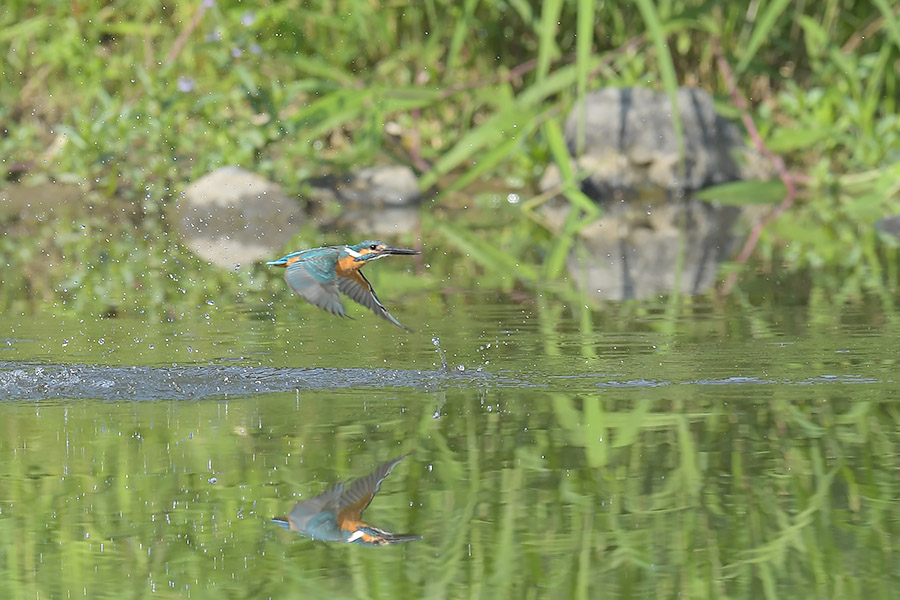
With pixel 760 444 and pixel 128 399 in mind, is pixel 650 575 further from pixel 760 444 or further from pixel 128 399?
pixel 128 399

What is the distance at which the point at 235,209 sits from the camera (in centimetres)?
853

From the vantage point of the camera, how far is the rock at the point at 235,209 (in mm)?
8141

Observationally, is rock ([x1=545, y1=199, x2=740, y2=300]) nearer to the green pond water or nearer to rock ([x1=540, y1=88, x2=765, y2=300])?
rock ([x1=540, y1=88, x2=765, y2=300])

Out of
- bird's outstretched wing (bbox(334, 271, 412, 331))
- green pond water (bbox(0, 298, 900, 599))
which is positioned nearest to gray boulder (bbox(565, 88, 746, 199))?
green pond water (bbox(0, 298, 900, 599))

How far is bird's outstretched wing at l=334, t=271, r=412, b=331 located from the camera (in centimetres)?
391

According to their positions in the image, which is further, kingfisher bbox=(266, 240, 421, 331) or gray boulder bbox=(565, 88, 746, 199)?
gray boulder bbox=(565, 88, 746, 199)

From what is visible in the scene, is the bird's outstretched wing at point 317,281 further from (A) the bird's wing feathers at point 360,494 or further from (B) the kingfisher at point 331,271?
(A) the bird's wing feathers at point 360,494

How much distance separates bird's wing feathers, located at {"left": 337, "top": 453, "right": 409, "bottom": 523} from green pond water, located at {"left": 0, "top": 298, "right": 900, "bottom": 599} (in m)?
0.03

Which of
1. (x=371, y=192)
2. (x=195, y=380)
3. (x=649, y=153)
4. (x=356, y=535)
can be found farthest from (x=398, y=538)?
(x=649, y=153)

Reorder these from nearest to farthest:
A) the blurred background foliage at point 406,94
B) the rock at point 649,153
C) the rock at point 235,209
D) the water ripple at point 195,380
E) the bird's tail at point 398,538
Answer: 1. the bird's tail at point 398,538
2. the water ripple at point 195,380
3. the rock at point 235,209
4. the blurred background foliage at point 406,94
5. the rock at point 649,153

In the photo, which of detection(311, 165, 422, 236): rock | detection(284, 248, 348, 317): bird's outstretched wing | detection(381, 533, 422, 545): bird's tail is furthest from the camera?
detection(311, 165, 422, 236): rock

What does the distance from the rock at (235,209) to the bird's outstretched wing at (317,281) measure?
4050 mm

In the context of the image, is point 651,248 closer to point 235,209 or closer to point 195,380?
point 235,209

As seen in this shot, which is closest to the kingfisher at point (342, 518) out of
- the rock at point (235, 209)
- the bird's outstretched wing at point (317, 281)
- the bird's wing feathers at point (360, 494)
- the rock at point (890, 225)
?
the bird's wing feathers at point (360, 494)
